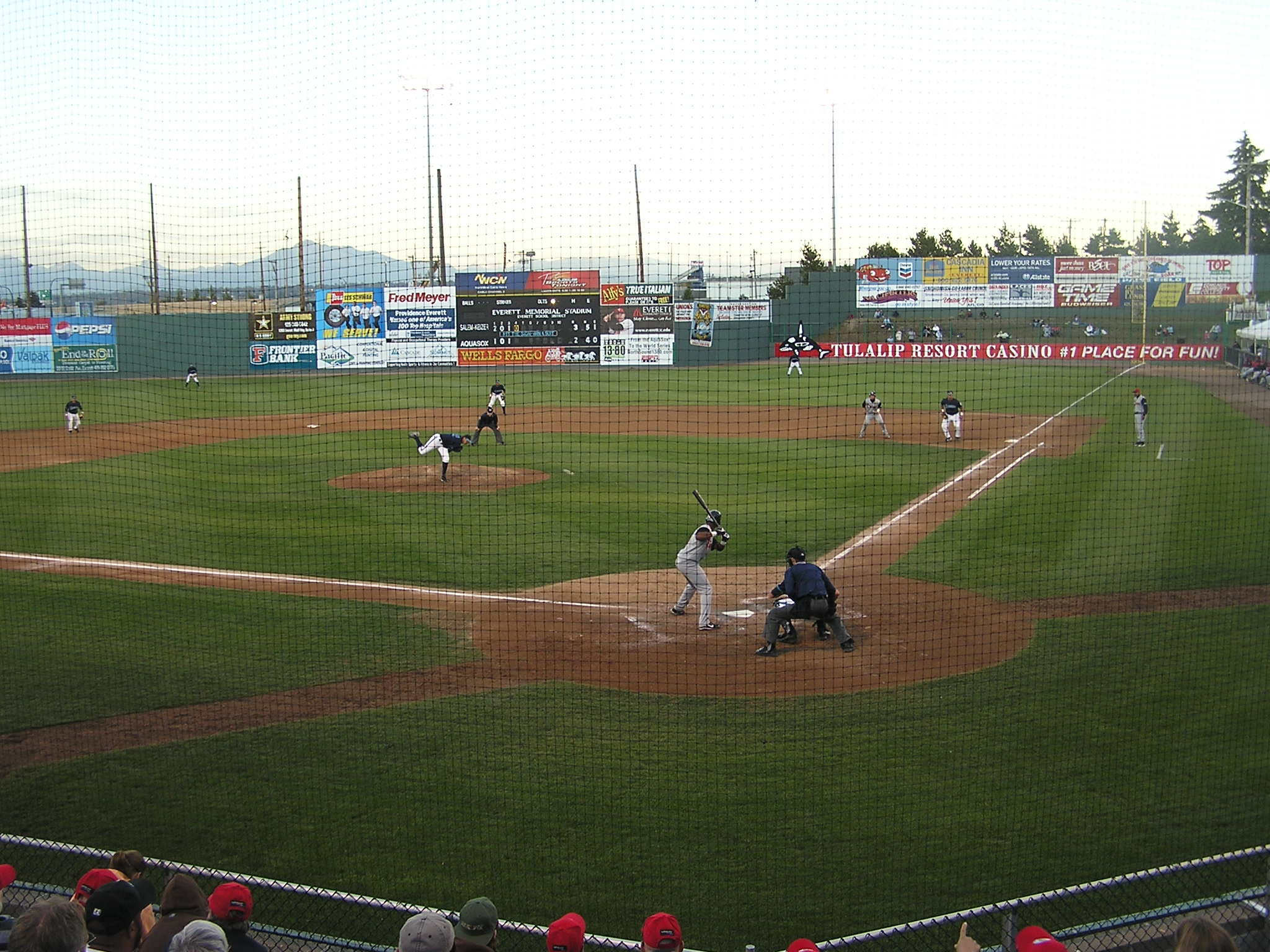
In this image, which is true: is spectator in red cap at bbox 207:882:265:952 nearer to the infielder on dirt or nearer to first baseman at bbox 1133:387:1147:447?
the infielder on dirt

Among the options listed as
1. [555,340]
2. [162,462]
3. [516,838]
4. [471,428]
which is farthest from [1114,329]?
[516,838]

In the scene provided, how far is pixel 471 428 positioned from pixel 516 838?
2361 centimetres

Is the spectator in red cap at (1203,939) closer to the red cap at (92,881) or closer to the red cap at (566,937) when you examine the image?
the red cap at (566,937)

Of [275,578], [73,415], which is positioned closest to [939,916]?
[275,578]

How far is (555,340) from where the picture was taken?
43125 millimetres

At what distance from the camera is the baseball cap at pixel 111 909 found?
3.80 metres

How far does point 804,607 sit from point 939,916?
479 cm

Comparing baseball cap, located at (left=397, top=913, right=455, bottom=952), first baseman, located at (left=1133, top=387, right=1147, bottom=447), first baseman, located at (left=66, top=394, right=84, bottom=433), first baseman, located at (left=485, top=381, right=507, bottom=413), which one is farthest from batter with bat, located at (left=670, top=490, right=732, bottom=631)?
first baseman, located at (left=66, top=394, right=84, bottom=433)

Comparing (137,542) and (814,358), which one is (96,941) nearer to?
(137,542)

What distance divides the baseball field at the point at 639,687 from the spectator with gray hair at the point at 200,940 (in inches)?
104

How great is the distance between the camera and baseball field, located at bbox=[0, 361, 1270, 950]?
6.68 m

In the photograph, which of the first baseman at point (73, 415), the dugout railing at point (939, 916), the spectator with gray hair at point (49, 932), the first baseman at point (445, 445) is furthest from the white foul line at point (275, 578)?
the first baseman at point (73, 415)

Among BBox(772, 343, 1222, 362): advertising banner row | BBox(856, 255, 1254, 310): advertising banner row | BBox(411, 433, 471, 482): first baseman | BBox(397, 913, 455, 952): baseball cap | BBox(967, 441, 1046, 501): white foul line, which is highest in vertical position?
BBox(856, 255, 1254, 310): advertising banner row

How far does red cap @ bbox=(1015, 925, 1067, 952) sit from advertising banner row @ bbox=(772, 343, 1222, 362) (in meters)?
38.6
